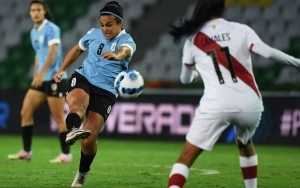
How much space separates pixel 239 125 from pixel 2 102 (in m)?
12.0

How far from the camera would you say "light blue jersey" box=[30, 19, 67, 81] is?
1164 cm

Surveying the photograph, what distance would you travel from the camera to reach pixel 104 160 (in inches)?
475

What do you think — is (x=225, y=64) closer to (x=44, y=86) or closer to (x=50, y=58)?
(x=50, y=58)

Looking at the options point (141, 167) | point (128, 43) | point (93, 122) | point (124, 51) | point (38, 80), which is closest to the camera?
point (124, 51)

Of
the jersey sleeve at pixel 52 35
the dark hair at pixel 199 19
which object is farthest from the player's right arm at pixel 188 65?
the jersey sleeve at pixel 52 35

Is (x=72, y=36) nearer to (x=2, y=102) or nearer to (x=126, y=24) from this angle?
(x=126, y=24)

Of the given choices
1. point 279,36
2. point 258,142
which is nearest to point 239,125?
point 258,142

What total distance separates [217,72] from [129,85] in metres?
1.50

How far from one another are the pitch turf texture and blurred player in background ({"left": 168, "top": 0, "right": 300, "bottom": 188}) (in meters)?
2.18

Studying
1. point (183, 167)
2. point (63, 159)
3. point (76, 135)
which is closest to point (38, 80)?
point (63, 159)

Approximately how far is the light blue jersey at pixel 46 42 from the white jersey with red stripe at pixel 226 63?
5477mm

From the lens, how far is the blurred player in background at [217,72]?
6297 millimetres

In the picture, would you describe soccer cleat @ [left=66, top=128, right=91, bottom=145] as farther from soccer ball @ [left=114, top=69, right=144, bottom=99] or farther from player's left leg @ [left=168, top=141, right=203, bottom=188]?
player's left leg @ [left=168, top=141, right=203, bottom=188]

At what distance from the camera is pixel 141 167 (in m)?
10.8
